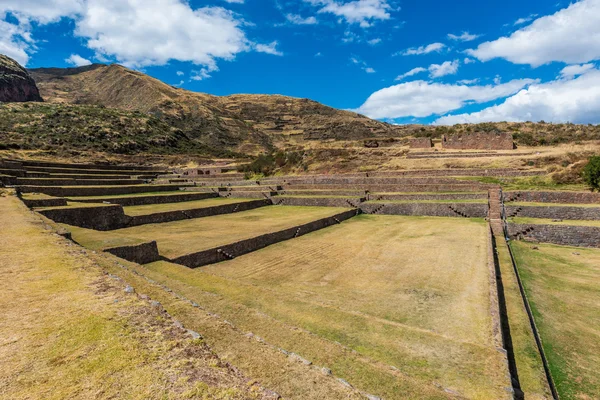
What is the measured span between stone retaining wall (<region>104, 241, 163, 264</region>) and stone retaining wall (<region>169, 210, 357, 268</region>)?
70 centimetres

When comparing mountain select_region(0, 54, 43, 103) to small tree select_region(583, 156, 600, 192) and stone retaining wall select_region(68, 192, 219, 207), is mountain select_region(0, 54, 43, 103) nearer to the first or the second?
stone retaining wall select_region(68, 192, 219, 207)

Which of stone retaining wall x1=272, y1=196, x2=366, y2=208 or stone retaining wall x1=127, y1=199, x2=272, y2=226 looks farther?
stone retaining wall x1=272, y1=196, x2=366, y2=208

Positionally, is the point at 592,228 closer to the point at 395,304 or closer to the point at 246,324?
the point at 395,304

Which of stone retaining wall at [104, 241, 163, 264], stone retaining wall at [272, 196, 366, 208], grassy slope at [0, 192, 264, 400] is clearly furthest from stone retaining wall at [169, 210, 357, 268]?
grassy slope at [0, 192, 264, 400]

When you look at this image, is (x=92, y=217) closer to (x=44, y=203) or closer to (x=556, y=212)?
(x=44, y=203)

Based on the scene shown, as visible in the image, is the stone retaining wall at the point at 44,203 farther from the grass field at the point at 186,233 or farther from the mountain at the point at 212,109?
the mountain at the point at 212,109

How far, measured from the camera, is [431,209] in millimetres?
22984

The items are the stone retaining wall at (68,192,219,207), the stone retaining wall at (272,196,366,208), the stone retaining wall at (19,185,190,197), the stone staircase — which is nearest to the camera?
the stone staircase

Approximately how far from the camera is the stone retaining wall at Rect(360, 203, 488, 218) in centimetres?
2138

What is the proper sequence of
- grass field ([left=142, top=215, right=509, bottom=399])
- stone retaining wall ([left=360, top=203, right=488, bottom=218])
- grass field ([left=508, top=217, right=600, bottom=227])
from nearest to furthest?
grass field ([left=142, top=215, right=509, bottom=399]) → grass field ([left=508, top=217, right=600, bottom=227]) → stone retaining wall ([left=360, top=203, right=488, bottom=218])

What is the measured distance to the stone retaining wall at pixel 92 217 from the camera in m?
14.2

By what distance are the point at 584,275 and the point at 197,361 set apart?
14830 mm

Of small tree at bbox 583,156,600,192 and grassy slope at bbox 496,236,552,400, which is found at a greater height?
small tree at bbox 583,156,600,192

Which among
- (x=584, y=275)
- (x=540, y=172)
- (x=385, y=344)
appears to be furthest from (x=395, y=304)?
(x=540, y=172)
